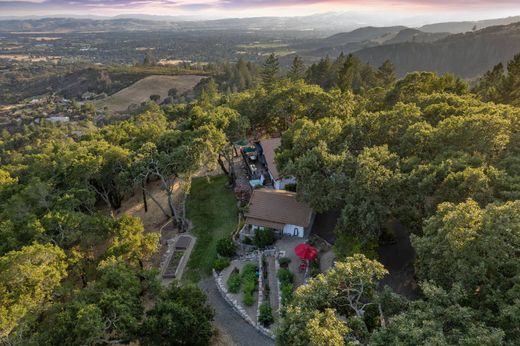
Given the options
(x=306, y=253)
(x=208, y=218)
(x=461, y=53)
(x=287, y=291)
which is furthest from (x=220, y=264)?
(x=461, y=53)

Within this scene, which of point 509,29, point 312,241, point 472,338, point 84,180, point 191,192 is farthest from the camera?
point 509,29

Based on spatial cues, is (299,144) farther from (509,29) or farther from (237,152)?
(509,29)

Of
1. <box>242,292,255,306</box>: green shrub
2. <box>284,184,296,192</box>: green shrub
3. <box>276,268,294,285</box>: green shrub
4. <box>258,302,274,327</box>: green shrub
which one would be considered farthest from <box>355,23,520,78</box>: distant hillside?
<box>258,302,274,327</box>: green shrub

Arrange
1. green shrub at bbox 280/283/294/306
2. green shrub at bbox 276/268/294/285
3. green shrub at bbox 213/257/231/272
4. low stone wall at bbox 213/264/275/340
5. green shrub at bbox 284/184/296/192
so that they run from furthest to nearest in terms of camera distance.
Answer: green shrub at bbox 284/184/296/192 → green shrub at bbox 213/257/231/272 → green shrub at bbox 276/268/294/285 → green shrub at bbox 280/283/294/306 → low stone wall at bbox 213/264/275/340

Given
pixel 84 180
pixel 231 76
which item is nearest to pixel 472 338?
pixel 84 180

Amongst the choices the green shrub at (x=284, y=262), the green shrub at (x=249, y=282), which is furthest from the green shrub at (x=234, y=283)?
the green shrub at (x=284, y=262)

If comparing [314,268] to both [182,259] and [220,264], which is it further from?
[182,259]

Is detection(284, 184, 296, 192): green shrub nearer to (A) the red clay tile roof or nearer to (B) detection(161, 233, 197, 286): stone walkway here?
(A) the red clay tile roof
